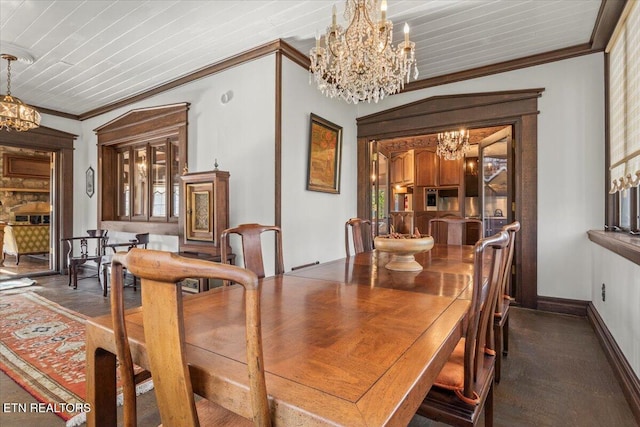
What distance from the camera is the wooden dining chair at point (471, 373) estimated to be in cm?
109

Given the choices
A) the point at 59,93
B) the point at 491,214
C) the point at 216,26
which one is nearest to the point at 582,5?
the point at 491,214

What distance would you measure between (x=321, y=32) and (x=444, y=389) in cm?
303

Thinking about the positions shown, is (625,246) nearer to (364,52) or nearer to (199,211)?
(364,52)

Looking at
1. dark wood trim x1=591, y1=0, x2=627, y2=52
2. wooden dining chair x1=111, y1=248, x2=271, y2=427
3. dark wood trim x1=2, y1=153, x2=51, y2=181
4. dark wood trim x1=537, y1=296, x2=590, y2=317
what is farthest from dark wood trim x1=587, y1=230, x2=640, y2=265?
dark wood trim x1=2, y1=153, x2=51, y2=181

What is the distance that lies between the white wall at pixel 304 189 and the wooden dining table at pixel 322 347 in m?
1.92

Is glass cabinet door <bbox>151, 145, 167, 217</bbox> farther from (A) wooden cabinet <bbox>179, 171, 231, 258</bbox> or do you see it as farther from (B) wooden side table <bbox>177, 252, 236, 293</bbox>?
(B) wooden side table <bbox>177, 252, 236, 293</bbox>

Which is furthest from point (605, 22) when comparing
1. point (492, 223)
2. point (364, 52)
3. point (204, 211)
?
point (204, 211)

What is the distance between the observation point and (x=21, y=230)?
24.4ft

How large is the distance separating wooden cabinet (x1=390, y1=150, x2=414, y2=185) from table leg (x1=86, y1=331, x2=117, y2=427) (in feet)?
22.0

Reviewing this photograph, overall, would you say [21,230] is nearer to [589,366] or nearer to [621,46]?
[589,366]

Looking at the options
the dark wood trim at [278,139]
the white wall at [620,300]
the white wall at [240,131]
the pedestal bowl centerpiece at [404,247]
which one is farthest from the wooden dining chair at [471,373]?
the white wall at [240,131]

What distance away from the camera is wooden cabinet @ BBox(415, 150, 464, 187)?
670 centimetres

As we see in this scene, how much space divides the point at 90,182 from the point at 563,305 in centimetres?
711

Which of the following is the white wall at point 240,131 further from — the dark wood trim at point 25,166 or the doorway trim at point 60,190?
the dark wood trim at point 25,166
